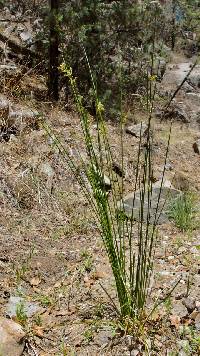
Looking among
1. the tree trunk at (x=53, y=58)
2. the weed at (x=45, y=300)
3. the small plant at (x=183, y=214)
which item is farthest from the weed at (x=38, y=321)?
the tree trunk at (x=53, y=58)

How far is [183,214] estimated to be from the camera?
414 cm

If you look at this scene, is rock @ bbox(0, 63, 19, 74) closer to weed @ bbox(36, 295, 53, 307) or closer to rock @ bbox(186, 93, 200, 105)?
weed @ bbox(36, 295, 53, 307)

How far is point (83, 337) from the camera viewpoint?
2.58m

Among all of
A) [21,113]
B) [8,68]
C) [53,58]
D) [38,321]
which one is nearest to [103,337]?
[38,321]

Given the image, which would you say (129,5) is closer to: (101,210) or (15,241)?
(15,241)

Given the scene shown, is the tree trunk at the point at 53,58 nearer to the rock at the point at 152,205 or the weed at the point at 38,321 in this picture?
the rock at the point at 152,205

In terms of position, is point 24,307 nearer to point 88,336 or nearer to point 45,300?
point 45,300

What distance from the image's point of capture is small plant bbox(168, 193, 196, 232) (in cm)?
409

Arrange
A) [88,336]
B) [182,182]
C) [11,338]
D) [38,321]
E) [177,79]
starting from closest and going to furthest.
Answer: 1. [11,338]
2. [88,336]
3. [38,321]
4. [182,182]
5. [177,79]

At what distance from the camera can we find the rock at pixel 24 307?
9.27 ft

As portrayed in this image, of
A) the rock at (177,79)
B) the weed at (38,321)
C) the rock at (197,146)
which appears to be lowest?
the rock at (197,146)

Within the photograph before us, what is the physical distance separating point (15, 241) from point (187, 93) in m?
7.92

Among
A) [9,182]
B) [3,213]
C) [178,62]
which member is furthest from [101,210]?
[178,62]

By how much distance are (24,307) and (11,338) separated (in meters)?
0.45
